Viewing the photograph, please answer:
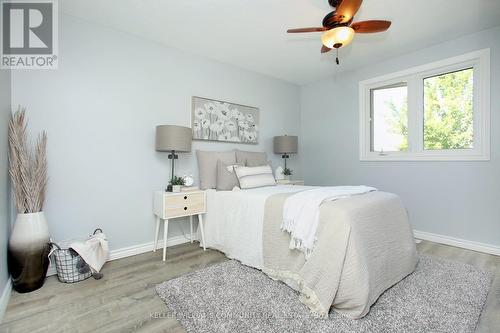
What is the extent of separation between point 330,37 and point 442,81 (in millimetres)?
2065

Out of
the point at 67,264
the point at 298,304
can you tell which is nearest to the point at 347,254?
the point at 298,304

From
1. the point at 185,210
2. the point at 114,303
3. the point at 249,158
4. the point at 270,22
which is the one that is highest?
the point at 270,22

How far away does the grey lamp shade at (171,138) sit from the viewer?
2529 mm

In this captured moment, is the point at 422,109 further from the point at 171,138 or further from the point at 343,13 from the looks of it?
the point at 171,138

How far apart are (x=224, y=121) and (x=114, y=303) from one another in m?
2.44

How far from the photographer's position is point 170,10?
2246mm

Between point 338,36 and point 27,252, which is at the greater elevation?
point 338,36

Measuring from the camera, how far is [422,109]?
3137 millimetres

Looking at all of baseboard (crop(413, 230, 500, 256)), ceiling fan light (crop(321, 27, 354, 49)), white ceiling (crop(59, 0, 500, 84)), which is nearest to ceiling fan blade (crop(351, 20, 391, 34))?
ceiling fan light (crop(321, 27, 354, 49))

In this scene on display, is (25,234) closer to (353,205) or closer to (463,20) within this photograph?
(353,205)
